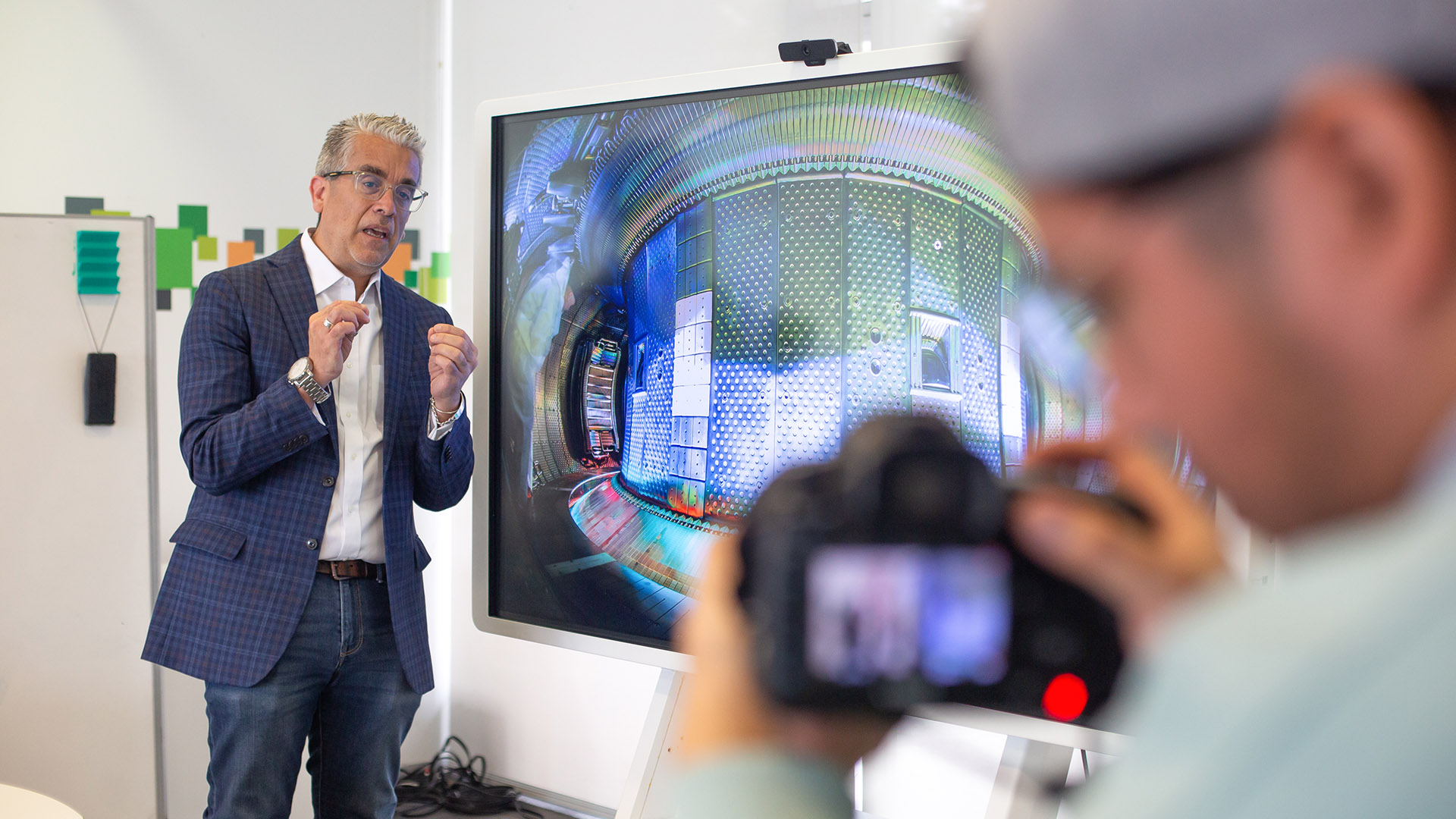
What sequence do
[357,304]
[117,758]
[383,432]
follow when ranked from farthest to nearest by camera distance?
1. [117,758]
2. [383,432]
3. [357,304]

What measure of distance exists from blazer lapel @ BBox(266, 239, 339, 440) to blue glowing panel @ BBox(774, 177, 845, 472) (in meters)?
0.96

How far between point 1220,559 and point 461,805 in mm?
3190

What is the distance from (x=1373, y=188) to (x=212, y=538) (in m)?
1.87

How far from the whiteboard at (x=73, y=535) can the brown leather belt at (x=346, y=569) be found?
3.70 feet

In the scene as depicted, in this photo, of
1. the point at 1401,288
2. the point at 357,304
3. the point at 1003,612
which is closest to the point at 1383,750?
the point at 1401,288

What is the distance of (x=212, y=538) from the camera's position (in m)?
1.70

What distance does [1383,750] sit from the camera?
18 cm

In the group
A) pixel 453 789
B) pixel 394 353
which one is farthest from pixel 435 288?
pixel 453 789

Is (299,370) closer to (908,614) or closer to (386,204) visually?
(386,204)

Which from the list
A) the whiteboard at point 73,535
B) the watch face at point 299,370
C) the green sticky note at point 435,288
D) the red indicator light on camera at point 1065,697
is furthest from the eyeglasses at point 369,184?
the red indicator light on camera at point 1065,697

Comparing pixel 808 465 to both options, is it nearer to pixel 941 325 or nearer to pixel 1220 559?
pixel 1220 559

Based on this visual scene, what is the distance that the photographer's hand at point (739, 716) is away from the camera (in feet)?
1.23

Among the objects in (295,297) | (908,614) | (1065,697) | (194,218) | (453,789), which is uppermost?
(194,218)

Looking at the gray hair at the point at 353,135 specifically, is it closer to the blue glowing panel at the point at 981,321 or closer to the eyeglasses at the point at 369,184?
the eyeglasses at the point at 369,184
